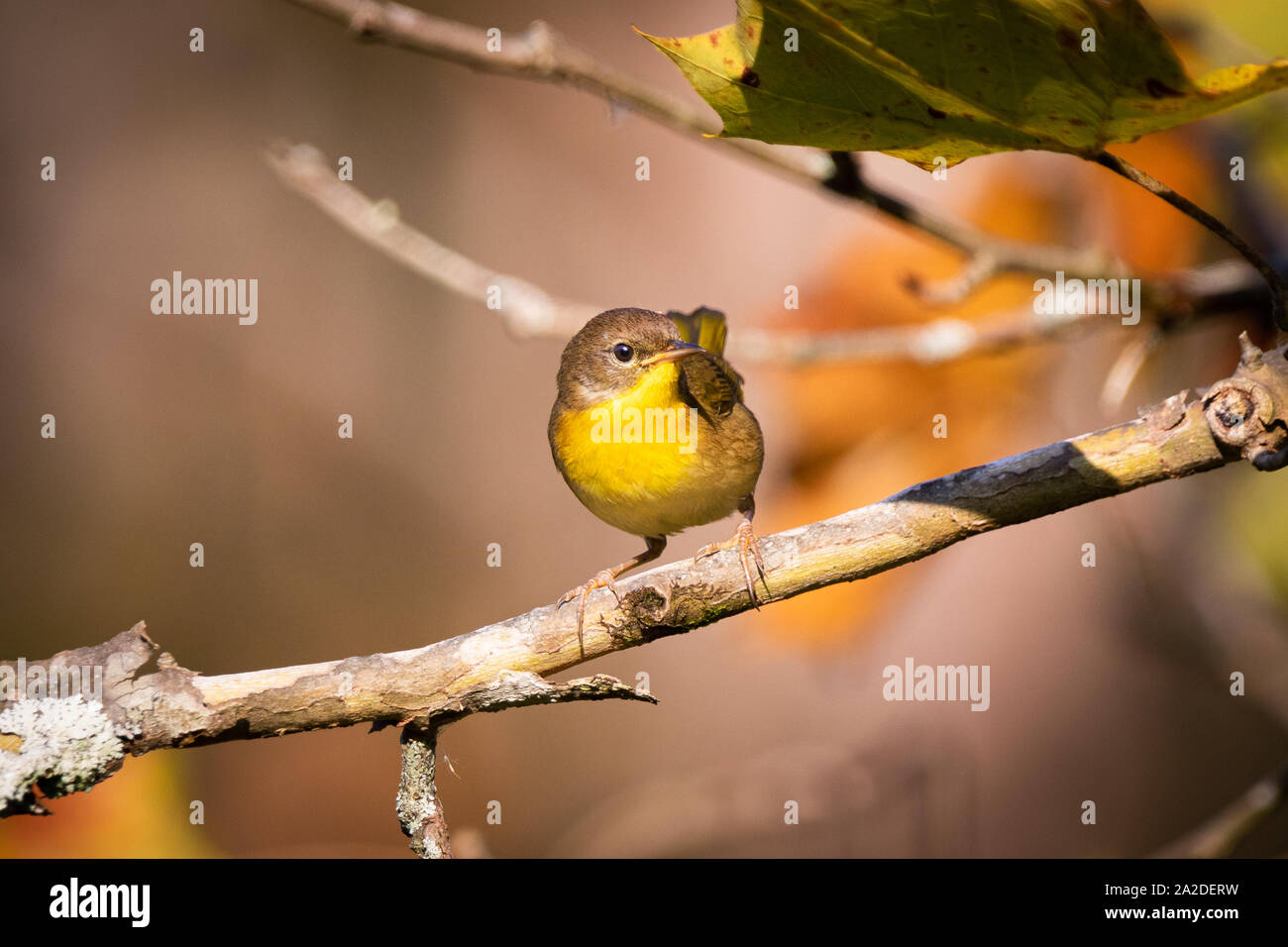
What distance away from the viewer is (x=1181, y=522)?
4070mm

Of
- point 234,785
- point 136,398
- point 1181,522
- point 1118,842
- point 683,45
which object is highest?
point 136,398

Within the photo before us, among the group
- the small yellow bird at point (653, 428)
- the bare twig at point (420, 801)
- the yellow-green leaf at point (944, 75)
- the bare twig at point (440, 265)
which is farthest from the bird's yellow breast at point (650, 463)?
the yellow-green leaf at point (944, 75)

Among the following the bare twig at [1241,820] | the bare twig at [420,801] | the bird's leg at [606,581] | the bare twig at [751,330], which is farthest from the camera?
the bare twig at [751,330]

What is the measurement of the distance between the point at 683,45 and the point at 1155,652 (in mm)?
4029

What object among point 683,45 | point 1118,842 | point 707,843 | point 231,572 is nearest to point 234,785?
point 231,572

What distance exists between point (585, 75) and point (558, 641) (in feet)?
4.65

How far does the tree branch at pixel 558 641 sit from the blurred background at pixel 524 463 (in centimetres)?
150

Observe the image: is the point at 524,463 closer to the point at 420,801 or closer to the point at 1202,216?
the point at 420,801

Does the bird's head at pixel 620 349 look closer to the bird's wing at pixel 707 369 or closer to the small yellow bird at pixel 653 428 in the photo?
the small yellow bird at pixel 653 428

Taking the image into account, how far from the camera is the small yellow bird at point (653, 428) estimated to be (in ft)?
11.3

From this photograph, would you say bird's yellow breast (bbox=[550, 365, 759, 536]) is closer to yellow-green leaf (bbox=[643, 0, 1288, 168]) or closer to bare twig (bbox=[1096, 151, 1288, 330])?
yellow-green leaf (bbox=[643, 0, 1288, 168])

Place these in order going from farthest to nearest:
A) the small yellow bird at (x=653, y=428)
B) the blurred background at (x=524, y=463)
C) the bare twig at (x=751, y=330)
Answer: the blurred background at (x=524, y=463) → the small yellow bird at (x=653, y=428) → the bare twig at (x=751, y=330)

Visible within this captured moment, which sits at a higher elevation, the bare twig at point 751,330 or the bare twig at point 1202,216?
the bare twig at point 751,330

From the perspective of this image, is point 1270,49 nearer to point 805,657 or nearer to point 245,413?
point 805,657
